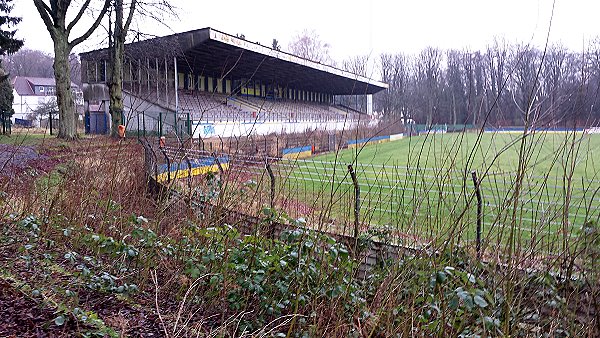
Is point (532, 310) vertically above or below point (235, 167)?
below

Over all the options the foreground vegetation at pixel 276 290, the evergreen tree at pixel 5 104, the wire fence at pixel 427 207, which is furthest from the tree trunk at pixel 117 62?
the foreground vegetation at pixel 276 290

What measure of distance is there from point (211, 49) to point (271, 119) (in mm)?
8805

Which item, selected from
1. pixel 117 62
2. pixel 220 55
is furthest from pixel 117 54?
pixel 220 55

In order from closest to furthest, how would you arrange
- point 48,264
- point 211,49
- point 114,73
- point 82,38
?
point 48,264 < point 82,38 < point 114,73 < point 211,49

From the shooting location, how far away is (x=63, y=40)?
21.2m

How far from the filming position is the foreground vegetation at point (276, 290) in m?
2.81

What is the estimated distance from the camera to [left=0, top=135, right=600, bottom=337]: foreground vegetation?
111 inches

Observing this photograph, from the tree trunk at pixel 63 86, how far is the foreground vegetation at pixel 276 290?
18.7 m

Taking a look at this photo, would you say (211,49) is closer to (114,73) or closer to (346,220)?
(114,73)

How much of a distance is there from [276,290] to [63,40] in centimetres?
2120

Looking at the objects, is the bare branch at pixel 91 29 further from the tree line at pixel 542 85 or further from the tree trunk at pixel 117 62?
the tree line at pixel 542 85

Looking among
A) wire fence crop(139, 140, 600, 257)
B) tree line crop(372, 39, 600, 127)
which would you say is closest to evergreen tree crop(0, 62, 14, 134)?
wire fence crop(139, 140, 600, 257)

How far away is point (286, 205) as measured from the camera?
233 inches

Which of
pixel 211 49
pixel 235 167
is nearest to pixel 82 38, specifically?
pixel 211 49
